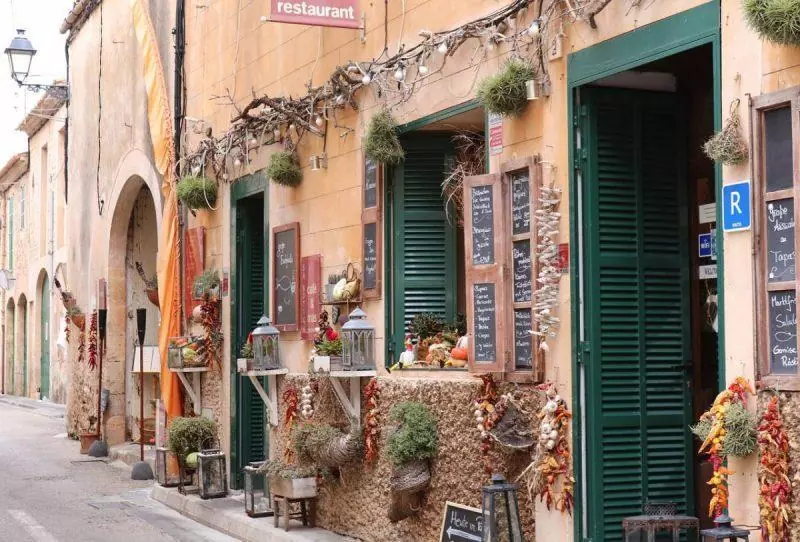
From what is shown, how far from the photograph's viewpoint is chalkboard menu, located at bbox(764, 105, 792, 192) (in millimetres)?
5832

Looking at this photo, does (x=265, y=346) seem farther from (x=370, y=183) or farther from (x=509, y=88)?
(x=509, y=88)

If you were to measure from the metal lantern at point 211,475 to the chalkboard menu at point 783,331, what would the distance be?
8273mm

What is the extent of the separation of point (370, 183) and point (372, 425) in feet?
6.71

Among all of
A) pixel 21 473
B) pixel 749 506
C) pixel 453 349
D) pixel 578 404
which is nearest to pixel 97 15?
pixel 21 473

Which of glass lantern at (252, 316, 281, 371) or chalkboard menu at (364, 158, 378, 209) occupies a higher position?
chalkboard menu at (364, 158, 378, 209)

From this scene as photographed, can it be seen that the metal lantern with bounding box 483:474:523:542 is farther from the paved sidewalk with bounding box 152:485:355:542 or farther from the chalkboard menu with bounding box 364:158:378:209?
the chalkboard menu with bounding box 364:158:378:209

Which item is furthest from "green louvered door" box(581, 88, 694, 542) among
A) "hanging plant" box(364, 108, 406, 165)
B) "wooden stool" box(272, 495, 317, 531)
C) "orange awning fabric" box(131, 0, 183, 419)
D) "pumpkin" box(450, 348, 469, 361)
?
"orange awning fabric" box(131, 0, 183, 419)

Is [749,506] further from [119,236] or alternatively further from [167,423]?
[119,236]

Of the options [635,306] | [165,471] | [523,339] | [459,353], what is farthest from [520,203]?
[165,471]

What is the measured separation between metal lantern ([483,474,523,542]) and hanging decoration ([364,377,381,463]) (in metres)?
2.27

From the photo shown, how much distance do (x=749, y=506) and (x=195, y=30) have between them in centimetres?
1074

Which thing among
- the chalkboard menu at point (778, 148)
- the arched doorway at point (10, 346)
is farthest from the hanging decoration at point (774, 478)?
the arched doorway at point (10, 346)

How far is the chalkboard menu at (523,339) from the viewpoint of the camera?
793cm

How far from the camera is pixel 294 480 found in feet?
35.2
